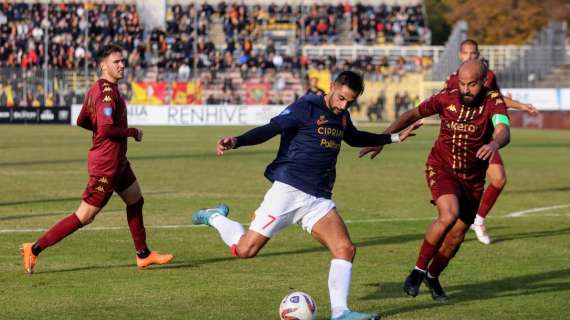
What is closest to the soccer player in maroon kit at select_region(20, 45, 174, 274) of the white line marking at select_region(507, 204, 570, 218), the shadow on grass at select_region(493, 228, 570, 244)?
the shadow on grass at select_region(493, 228, 570, 244)

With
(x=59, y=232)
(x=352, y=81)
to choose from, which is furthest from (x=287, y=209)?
(x=59, y=232)

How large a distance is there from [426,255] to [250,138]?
216 cm

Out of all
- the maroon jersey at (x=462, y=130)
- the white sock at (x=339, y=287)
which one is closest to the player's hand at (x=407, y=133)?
the maroon jersey at (x=462, y=130)

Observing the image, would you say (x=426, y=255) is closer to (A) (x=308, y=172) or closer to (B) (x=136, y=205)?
(A) (x=308, y=172)

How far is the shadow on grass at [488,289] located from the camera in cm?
934

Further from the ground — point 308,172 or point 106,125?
point 106,125

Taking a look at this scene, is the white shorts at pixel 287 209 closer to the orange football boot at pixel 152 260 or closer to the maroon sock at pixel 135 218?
the orange football boot at pixel 152 260

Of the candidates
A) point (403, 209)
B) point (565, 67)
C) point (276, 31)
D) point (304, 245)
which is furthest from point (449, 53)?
point (304, 245)

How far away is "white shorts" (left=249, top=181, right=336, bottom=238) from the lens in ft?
Result: 27.9

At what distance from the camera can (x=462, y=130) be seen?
9656mm

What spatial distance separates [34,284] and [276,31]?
5459 centimetres

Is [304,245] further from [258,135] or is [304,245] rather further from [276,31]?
[276,31]

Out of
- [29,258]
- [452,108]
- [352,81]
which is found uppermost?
[352,81]

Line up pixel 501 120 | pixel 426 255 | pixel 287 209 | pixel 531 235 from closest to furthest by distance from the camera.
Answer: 1. pixel 287 209
2. pixel 501 120
3. pixel 426 255
4. pixel 531 235
